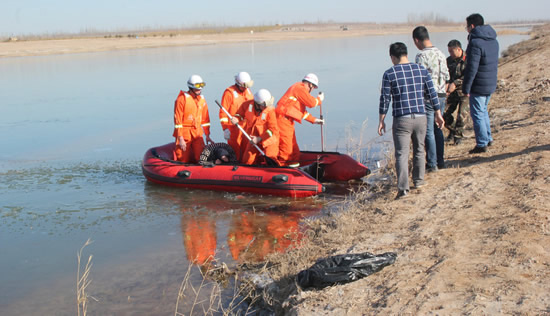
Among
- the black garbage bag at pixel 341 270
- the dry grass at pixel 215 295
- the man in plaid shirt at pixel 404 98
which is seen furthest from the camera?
the man in plaid shirt at pixel 404 98

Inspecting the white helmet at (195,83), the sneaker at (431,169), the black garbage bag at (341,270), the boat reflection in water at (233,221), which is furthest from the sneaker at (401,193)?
the white helmet at (195,83)

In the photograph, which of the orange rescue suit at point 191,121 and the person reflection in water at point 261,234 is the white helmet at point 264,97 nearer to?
the orange rescue suit at point 191,121

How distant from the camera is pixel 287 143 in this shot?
868cm

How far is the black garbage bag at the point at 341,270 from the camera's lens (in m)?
4.28

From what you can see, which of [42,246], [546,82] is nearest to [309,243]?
[42,246]

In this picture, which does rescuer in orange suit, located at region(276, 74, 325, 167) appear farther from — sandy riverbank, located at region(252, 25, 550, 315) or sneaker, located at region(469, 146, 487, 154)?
sneaker, located at region(469, 146, 487, 154)

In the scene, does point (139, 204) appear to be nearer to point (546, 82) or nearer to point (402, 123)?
point (402, 123)

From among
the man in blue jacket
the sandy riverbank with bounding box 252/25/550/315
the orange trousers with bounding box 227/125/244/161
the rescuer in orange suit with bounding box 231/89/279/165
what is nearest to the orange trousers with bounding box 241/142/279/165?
the rescuer in orange suit with bounding box 231/89/279/165

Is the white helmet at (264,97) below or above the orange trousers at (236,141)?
above

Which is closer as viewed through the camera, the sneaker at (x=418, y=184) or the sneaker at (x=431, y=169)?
the sneaker at (x=418, y=184)

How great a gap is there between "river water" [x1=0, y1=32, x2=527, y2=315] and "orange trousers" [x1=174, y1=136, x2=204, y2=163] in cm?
63

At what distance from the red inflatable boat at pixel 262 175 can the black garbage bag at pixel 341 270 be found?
3.81 meters

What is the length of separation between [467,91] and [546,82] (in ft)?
19.1

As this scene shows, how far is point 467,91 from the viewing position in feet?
23.1
